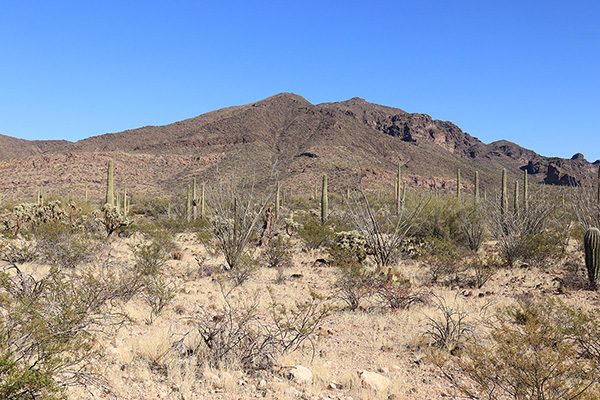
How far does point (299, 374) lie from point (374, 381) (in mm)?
839

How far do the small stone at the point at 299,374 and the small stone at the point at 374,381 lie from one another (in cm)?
60

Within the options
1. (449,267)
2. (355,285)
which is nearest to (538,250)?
(449,267)

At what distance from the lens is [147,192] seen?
51781mm

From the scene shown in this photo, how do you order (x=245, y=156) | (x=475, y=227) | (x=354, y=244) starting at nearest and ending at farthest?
(x=354, y=244) < (x=475, y=227) < (x=245, y=156)

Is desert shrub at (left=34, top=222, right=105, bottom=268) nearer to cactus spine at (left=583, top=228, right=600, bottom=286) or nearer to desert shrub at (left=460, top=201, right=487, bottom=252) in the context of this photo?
cactus spine at (left=583, top=228, right=600, bottom=286)

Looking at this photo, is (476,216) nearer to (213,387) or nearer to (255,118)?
(213,387)

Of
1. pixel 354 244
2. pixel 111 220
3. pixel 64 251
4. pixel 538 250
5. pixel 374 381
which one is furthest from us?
pixel 111 220

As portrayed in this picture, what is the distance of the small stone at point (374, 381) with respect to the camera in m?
4.08

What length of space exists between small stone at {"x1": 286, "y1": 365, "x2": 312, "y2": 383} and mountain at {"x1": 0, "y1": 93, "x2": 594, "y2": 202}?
102 ft

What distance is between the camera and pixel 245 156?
2458 inches

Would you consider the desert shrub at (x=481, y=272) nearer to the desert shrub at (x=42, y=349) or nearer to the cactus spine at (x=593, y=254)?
the cactus spine at (x=593, y=254)

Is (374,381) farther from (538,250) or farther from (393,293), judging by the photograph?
(538,250)

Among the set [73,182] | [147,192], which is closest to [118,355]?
[147,192]

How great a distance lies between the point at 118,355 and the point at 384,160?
6831 cm
